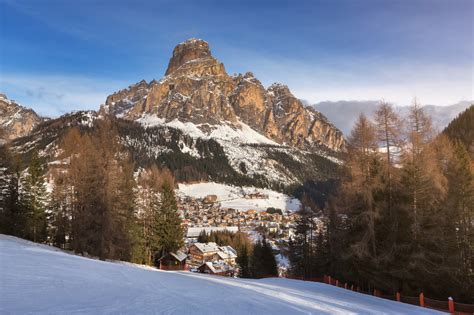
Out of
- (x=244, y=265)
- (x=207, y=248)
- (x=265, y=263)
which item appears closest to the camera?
(x=265, y=263)

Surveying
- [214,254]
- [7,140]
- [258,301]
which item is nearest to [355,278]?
[258,301]

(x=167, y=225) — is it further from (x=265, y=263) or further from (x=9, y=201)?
(x=9, y=201)

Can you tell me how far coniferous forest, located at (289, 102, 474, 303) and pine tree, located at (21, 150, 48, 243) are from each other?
30830mm

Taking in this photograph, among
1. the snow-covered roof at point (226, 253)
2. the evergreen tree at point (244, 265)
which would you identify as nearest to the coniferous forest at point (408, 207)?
the evergreen tree at point (244, 265)

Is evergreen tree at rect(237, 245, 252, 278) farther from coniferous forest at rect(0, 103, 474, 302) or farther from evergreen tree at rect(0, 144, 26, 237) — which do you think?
evergreen tree at rect(0, 144, 26, 237)

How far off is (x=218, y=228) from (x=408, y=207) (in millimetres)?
107203

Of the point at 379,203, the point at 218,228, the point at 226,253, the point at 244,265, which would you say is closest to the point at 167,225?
the point at 244,265

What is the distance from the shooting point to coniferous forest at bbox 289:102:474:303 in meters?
20.2

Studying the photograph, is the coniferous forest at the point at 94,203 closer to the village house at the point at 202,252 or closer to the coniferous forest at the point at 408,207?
the coniferous forest at the point at 408,207

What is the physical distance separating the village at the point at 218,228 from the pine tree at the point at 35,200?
14108mm

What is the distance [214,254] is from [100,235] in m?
52.9

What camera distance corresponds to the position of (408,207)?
66.6 feet

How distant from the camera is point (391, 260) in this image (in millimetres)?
20562

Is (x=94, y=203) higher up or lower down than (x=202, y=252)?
higher up
